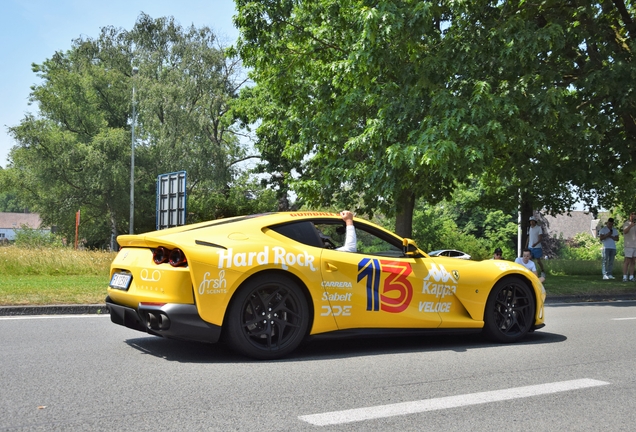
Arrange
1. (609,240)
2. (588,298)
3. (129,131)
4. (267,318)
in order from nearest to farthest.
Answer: (267,318)
(588,298)
(609,240)
(129,131)

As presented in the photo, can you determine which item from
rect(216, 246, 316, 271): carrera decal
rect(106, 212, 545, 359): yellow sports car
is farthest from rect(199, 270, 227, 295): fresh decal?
rect(216, 246, 316, 271): carrera decal

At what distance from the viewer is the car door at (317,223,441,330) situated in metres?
6.89

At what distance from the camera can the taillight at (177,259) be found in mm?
6383

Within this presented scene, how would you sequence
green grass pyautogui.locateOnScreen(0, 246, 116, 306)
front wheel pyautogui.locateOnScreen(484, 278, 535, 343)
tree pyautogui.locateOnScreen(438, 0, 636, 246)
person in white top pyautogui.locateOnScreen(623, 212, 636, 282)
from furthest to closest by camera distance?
person in white top pyautogui.locateOnScreen(623, 212, 636, 282) < tree pyautogui.locateOnScreen(438, 0, 636, 246) < green grass pyautogui.locateOnScreen(0, 246, 116, 306) < front wheel pyautogui.locateOnScreen(484, 278, 535, 343)

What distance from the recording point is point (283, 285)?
6.61 meters

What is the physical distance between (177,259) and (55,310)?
15.8 feet

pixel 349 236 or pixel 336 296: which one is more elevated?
pixel 349 236

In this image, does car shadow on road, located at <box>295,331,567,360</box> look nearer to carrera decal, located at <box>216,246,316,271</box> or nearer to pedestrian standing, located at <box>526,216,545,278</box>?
carrera decal, located at <box>216,246,316,271</box>

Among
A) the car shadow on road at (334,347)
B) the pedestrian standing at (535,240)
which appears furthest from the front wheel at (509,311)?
the pedestrian standing at (535,240)

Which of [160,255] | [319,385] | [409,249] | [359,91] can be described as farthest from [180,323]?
[359,91]

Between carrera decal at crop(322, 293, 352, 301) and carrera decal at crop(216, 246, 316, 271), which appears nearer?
carrera decal at crop(216, 246, 316, 271)

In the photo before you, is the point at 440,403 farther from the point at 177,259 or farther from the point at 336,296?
the point at 177,259

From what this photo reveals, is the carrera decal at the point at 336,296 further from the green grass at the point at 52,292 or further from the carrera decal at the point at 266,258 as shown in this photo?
the green grass at the point at 52,292

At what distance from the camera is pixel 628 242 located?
1986 cm
